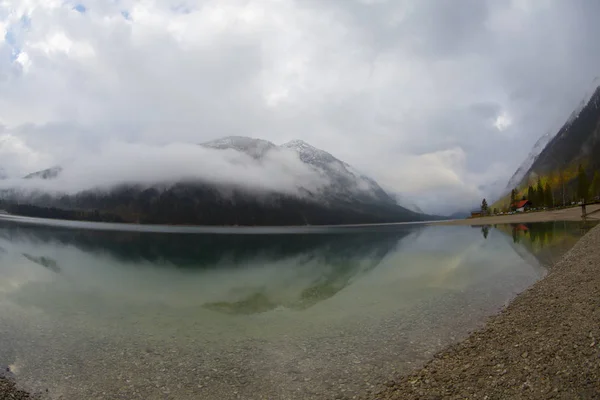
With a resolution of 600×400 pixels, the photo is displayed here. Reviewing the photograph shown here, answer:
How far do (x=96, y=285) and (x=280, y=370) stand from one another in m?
30.1

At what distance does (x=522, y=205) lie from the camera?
554 ft

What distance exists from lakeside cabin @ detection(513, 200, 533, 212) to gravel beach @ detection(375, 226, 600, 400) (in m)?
174

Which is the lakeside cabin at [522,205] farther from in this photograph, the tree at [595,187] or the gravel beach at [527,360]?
the gravel beach at [527,360]

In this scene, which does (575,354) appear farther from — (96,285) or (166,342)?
(96,285)

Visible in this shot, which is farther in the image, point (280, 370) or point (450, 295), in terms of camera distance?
point (450, 295)

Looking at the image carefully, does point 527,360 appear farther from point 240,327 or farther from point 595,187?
point 595,187

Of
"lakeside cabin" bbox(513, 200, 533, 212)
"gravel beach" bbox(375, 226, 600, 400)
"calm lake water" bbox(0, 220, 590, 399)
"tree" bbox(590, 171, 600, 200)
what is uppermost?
"tree" bbox(590, 171, 600, 200)

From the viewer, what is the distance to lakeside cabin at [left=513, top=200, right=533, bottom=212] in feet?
533

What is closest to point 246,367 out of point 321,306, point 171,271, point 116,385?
point 116,385

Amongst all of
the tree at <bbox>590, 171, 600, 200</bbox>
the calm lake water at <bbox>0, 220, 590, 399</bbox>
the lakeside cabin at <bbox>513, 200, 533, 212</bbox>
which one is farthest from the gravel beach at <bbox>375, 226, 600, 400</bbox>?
the lakeside cabin at <bbox>513, 200, 533, 212</bbox>

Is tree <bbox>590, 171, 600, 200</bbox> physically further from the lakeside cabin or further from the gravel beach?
the gravel beach

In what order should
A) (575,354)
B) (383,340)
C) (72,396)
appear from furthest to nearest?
(383,340)
(72,396)
(575,354)

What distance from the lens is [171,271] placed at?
46938mm

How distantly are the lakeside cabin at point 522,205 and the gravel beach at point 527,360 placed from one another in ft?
571
